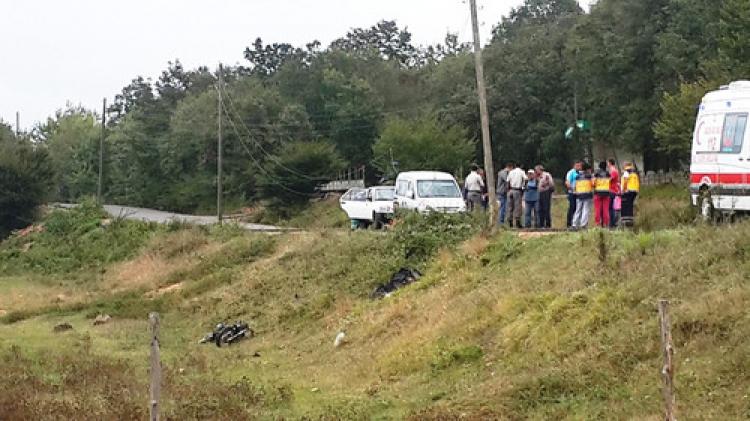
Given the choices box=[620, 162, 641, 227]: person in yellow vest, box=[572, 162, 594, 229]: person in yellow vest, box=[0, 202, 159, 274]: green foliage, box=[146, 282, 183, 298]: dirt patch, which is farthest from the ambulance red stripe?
box=[0, 202, 159, 274]: green foliage

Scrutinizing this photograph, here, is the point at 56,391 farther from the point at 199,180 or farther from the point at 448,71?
the point at 199,180

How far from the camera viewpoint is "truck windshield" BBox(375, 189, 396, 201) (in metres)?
32.5

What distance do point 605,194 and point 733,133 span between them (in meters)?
3.61

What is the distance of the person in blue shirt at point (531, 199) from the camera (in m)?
23.5

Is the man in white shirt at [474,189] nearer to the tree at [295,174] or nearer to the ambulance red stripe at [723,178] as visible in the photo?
the ambulance red stripe at [723,178]

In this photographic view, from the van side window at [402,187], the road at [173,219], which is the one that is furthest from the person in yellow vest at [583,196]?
the road at [173,219]

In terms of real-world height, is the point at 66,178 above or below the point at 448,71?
below

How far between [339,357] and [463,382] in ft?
17.0

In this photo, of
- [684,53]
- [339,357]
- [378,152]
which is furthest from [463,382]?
[378,152]

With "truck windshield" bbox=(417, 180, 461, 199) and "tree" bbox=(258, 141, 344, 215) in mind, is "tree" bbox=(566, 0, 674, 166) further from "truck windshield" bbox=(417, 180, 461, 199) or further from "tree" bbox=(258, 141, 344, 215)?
"truck windshield" bbox=(417, 180, 461, 199)

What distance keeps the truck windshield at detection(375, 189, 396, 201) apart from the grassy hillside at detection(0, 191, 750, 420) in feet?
18.0

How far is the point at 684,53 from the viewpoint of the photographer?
4794 centimetres

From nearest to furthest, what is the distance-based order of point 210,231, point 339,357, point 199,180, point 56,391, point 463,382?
point 463,382
point 56,391
point 339,357
point 210,231
point 199,180

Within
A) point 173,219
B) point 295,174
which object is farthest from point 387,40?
point 173,219
